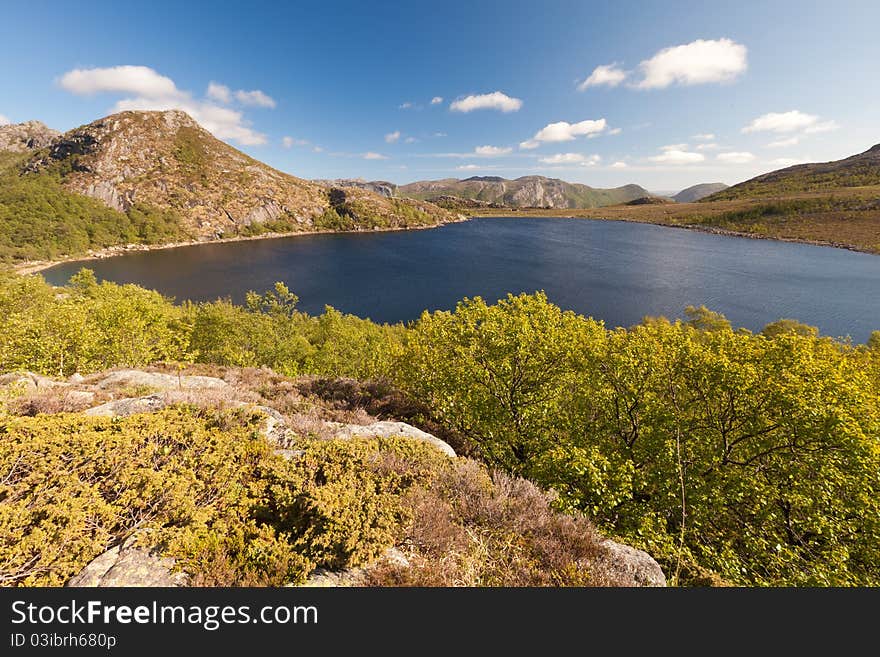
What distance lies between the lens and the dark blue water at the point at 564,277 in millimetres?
90438

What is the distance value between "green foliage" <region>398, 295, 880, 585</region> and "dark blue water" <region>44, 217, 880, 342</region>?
7454cm

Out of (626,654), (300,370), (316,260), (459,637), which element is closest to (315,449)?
(459,637)

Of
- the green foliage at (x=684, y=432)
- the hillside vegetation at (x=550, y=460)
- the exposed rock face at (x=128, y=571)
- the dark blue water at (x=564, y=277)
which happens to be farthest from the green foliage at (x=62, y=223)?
the green foliage at (x=684, y=432)

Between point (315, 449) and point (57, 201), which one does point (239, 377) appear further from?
point (57, 201)

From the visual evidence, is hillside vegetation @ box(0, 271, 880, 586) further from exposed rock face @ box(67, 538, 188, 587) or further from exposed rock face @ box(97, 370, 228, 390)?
exposed rock face @ box(97, 370, 228, 390)

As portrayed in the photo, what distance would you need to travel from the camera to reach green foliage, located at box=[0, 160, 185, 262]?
450ft

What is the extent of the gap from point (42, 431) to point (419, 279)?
121711 mm

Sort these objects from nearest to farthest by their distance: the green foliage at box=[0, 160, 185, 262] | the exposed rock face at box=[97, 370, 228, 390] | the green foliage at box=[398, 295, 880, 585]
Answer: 1. the green foliage at box=[398, 295, 880, 585]
2. the exposed rock face at box=[97, 370, 228, 390]
3. the green foliage at box=[0, 160, 185, 262]

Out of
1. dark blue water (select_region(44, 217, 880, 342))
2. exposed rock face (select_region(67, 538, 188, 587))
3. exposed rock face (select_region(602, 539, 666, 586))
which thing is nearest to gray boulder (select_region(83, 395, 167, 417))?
exposed rock face (select_region(67, 538, 188, 587))

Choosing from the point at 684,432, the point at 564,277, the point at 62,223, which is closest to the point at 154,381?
the point at 684,432

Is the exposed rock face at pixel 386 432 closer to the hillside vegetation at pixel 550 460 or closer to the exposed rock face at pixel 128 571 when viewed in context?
the hillside vegetation at pixel 550 460

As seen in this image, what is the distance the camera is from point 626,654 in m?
5.08

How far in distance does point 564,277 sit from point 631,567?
12644 cm

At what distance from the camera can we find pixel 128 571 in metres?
5.89
